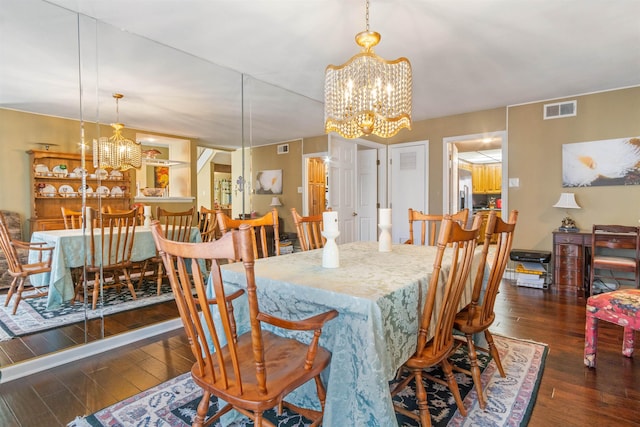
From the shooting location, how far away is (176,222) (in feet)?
10.6

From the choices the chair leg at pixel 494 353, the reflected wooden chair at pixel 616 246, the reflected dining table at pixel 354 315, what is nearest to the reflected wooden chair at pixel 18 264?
the reflected dining table at pixel 354 315

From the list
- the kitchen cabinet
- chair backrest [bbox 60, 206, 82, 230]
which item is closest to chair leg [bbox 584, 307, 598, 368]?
chair backrest [bbox 60, 206, 82, 230]

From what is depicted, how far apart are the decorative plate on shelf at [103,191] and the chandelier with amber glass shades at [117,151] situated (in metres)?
0.18

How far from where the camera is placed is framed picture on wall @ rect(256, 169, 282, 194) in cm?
420

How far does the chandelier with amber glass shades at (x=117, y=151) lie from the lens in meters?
2.70

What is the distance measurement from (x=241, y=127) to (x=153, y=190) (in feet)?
4.33

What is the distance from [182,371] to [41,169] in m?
1.83

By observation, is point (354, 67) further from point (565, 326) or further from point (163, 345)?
point (565, 326)

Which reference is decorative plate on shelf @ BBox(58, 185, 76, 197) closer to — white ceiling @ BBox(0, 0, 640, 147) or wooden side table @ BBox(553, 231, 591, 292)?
white ceiling @ BBox(0, 0, 640, 147)

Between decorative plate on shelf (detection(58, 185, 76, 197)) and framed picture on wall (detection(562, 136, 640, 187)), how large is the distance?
553cm

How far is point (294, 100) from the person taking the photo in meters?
4.46

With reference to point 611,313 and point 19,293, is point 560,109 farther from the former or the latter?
point 19,293

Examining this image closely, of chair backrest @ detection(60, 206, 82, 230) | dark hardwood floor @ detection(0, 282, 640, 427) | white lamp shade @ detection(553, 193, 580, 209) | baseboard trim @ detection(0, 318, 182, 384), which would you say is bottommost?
dark hardwood floor @ detection(0, 282, 640, 427)

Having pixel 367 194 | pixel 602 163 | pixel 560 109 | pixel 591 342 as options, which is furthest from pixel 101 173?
pixel 602 163
